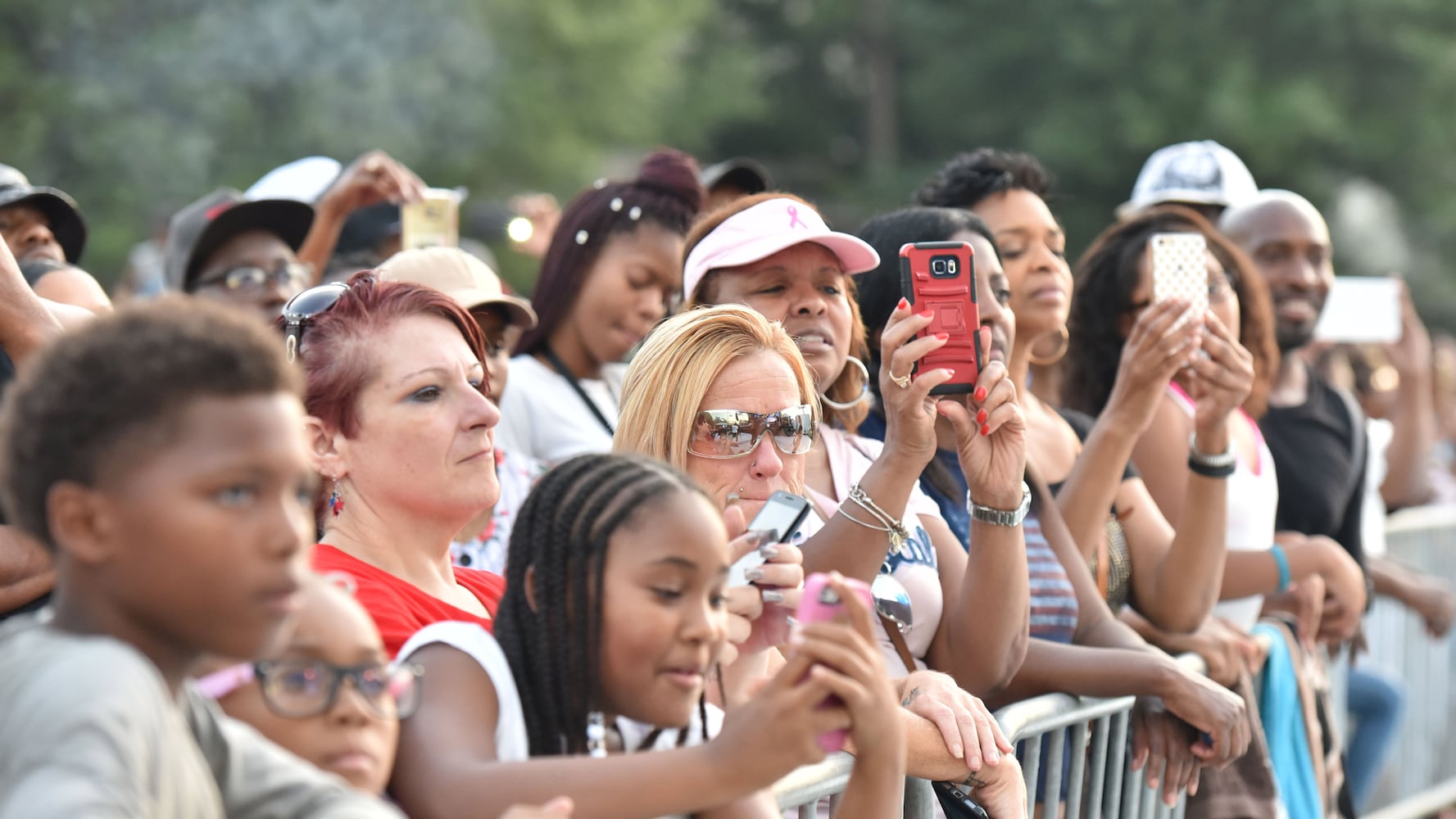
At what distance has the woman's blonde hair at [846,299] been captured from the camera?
395 centimetres

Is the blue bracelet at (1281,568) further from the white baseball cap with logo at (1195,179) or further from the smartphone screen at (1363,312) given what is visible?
the smartphone screen at (1363,312)

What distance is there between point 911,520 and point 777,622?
1058mm

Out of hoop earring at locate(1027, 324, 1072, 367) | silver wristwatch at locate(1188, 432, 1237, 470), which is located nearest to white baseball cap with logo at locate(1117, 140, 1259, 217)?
hoop earring at locate(1027, 324, 1072, 367)

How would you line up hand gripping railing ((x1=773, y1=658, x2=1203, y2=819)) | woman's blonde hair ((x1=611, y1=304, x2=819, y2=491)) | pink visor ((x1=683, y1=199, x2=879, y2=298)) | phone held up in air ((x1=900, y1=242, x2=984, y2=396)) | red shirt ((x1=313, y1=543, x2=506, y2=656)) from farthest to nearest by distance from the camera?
pink visor ((x1=683, y1=199, x2=879, y2=298)) < hand gripping railing ((x1=773, y1=658, x2=1203, y2=819)) < phone held up in air ((x1=900, y1=242, x2=984, y2=396)) < woman's blonde hair ((x1=611, y1=304, x2=819, y2=491)) < red shirt ((x1=313, y1=543, x2=506, y2=656))

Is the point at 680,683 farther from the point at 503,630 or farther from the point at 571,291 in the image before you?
the point at 571,291

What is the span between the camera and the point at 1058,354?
5.04 metres

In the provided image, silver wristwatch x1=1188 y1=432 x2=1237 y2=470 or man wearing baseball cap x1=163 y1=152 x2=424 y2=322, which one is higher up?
man wearing baseball cap x1=163 y1=152 x2=424 y2=322

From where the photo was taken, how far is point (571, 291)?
4.96 meters

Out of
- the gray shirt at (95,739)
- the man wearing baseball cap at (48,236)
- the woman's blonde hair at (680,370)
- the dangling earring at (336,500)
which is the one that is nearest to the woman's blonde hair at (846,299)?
the woman's blonde hair at (680,370)

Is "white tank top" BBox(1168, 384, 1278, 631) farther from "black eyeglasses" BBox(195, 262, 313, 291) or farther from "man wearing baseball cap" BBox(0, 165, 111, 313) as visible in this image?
"man wearing baseball cap" BBox(0, 165, 111, 313)

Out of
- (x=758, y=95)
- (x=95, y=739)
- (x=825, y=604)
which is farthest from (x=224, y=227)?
(x=758, y=95)

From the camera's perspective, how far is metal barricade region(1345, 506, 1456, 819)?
7.52m

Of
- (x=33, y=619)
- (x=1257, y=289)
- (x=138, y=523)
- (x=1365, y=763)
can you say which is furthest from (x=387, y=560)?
(x=1365, y=763)

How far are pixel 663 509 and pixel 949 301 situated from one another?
1523 millimetres
